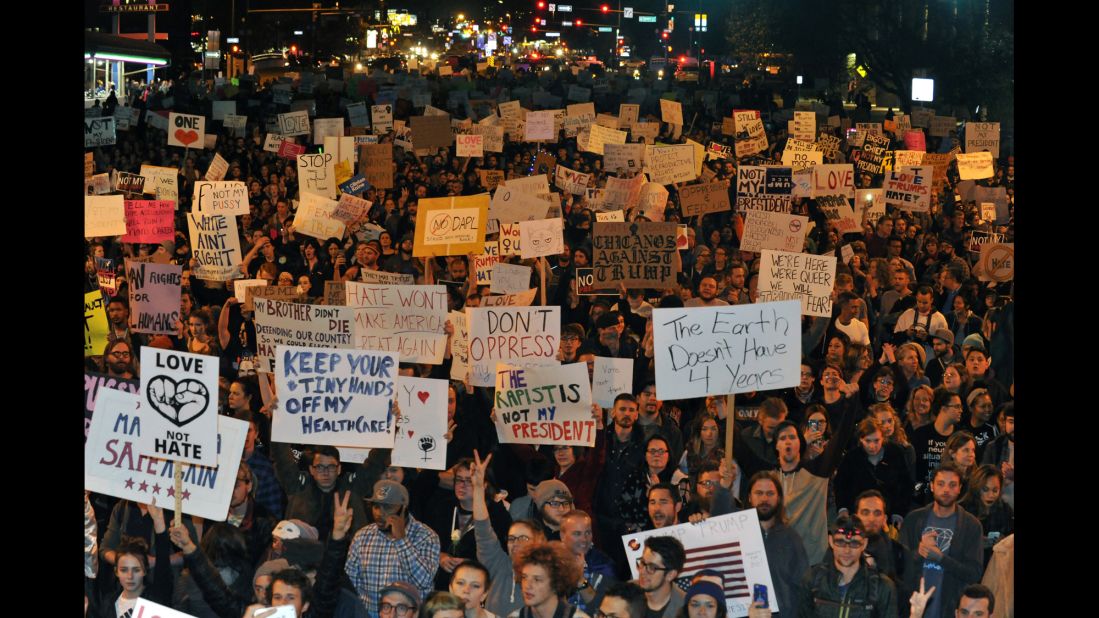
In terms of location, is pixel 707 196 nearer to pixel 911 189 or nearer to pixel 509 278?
pixel 911 189

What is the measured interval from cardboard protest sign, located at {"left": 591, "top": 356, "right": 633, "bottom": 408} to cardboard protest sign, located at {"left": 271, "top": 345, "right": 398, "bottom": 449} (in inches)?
55.7

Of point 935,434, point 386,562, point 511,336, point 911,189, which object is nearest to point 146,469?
point 386,562

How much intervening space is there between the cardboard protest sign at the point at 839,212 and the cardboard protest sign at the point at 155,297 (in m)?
8.43

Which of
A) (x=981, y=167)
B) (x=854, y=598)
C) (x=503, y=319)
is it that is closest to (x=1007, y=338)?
(x=503, y=319)

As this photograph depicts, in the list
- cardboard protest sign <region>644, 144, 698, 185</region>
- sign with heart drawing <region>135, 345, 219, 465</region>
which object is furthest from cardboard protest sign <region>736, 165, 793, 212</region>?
sign with heart drawing <region>135, 345, 219, 465</region>

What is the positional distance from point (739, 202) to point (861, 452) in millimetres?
7449

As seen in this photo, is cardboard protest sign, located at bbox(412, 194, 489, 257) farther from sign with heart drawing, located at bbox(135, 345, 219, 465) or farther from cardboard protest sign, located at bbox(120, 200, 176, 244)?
sign with heart drawing, located at bbox(135, 345, 219, 465)

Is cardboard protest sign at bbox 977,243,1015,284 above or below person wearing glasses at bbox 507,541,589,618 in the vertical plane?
above

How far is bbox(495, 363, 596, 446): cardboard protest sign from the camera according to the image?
7.18 metres

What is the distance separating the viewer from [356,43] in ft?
289

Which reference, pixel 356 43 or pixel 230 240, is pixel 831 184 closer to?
pixel 230 240

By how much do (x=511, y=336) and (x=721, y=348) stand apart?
4.98 ft

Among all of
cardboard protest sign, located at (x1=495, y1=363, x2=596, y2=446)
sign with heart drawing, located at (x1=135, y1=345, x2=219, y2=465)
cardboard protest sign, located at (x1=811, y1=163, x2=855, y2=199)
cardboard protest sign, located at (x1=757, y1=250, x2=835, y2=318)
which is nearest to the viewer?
sign with heart drawing, located at (x1=135, y1=345, x2=219, y2=465)

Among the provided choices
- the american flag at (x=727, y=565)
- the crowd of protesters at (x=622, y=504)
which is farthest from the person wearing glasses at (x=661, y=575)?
the american flag at (x=727, y=565)
